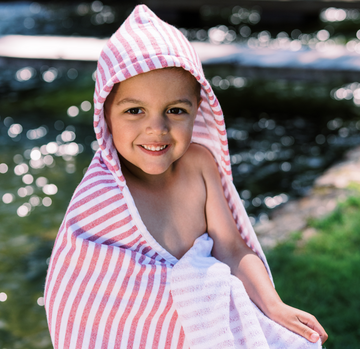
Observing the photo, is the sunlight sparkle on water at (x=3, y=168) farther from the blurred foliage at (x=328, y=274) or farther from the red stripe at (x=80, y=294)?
the red stripe at (x=80, y=294)

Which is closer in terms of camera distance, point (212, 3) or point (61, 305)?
point (61, 305)

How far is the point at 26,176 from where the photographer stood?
4145 millimetres

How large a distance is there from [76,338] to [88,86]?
17.5ft

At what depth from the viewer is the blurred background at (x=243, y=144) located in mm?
2643

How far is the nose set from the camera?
1423 millimetres

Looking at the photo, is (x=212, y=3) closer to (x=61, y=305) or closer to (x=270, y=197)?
(x=270, y=197)

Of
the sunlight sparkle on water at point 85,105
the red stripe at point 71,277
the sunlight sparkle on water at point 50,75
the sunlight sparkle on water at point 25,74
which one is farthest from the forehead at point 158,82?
the sunlight sparkle on water at point 25,74

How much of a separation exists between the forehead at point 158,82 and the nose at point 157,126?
8cm

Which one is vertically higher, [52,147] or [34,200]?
[52,147]

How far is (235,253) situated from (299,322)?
0.30 metres

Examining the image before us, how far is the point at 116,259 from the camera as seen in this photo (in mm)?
1432

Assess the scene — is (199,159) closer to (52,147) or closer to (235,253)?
(235,253)

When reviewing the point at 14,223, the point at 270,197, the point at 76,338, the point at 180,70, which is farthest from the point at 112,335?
the point at 270,197

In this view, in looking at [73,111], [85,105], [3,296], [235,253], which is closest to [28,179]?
[3,296]
